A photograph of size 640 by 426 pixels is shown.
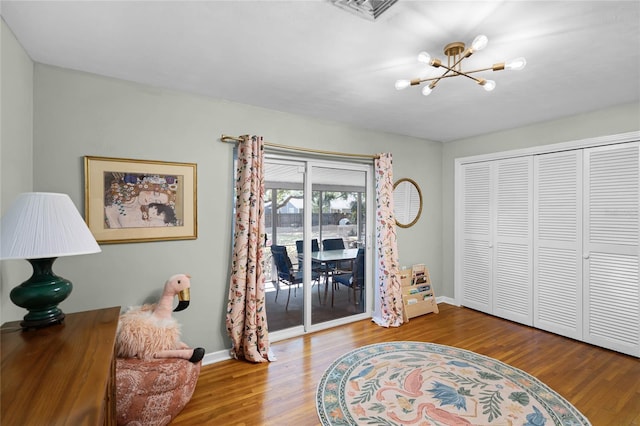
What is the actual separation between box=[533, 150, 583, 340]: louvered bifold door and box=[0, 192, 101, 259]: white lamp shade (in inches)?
171

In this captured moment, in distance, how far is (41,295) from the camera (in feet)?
4.84

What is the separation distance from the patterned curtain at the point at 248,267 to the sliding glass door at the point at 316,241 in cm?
38

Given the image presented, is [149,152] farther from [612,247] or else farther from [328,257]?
[612,247]

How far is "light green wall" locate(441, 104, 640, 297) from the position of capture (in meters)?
3.03

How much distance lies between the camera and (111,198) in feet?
7.82

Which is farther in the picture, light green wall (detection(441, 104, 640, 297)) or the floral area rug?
light green wall (detection(441, 104, 640, 297))

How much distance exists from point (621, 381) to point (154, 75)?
4561 mm

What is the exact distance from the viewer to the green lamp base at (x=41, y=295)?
1.45 meters

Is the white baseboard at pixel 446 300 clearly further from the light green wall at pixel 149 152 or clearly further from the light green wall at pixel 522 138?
the light green wall at pixel 149 152

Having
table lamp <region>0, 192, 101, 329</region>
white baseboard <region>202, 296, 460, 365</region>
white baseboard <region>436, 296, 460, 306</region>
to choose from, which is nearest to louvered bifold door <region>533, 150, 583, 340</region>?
white baseboard <region>436, 296, 460, 306</region>

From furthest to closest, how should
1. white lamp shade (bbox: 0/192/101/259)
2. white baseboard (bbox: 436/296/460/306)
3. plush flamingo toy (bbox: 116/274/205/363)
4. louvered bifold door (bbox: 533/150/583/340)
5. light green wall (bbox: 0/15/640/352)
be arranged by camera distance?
1. white baseboard (bbox: 436/296/460/306)
2. louvered bifold door (bbox: 533/150/583/340)
3. plush flamingo toy (bbox: 116/274/205/363)
4. light green wall (bbox: 0/15/640/352)
5. white lamp shade (bbox: 0/192/101/259)

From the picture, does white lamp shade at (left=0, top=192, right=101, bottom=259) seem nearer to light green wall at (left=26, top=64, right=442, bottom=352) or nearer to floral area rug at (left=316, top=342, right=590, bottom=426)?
light green wall at (left=26, top=64, right=442, bottom=352)

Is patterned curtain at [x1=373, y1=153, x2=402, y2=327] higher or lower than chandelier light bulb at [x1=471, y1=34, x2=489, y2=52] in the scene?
lower

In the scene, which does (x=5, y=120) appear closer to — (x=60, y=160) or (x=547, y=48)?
(x=60, y=160)
